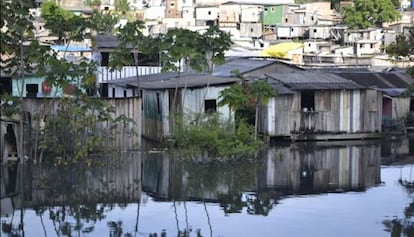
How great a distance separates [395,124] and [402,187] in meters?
10.6

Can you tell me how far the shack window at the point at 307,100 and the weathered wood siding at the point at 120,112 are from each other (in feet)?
23.3

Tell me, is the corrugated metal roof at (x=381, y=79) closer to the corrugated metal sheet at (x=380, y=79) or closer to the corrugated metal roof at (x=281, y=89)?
the corrugated metal sheet at (x=380, y=79)

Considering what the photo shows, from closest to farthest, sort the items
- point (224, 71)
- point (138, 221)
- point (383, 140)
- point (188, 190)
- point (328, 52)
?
point (138, 221), point (188, 190), point (383, 140), point (224, 71), point (328, 52)

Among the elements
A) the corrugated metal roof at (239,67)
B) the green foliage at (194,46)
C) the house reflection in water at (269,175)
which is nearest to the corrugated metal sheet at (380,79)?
the corrugated metal roof at (239,67)

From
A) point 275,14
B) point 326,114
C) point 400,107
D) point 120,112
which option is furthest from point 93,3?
point 120,112

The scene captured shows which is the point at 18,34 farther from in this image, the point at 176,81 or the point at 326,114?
the point at 326,114

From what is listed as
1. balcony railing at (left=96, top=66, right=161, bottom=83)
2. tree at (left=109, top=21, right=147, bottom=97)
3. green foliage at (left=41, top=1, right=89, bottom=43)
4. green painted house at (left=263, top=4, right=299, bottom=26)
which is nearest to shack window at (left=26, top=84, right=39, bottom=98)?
balcony railing at (left=96, top=66, right=161, bottom=83)

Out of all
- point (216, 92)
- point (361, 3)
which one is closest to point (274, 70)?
point (216, 92)

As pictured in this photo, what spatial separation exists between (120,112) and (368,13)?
45733 millimetres

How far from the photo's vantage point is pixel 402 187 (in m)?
17.2

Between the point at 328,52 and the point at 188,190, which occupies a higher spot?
the point at 328,52

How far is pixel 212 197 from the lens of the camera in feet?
50.9

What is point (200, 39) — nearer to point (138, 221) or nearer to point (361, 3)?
point (138, 221)

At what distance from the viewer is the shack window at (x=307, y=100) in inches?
988
